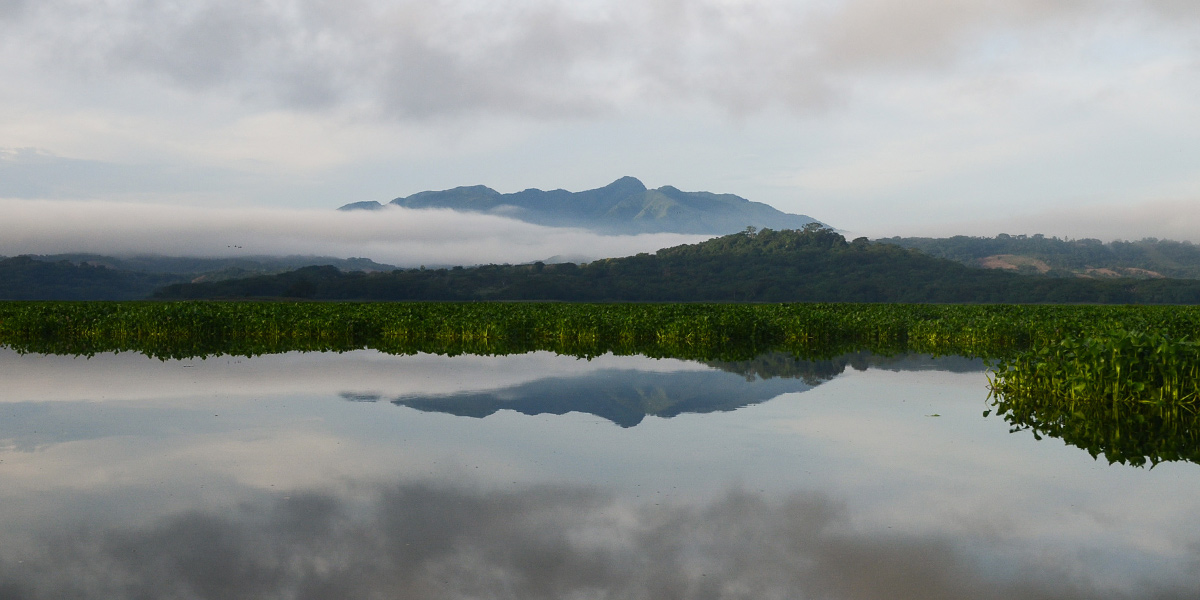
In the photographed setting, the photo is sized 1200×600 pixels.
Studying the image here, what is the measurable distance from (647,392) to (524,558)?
1346cm

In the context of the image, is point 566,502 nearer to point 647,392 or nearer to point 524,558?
point 524,558

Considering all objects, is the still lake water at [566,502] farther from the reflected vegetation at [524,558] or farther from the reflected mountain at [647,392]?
the reflected mountain at [647,392]

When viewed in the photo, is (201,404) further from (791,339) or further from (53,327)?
(53,327)

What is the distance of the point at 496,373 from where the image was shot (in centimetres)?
2594

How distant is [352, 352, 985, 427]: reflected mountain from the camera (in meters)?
18.5

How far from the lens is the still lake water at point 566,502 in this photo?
775 cm

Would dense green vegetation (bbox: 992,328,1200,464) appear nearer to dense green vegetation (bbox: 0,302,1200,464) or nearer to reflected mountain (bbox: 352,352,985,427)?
dense green vegetation (bbox: 0,302,1200,464)

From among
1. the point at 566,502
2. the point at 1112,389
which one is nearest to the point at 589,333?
the point at 1112,389

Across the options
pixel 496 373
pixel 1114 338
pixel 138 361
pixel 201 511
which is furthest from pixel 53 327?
pixel 1114 338

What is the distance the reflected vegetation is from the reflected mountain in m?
7.15

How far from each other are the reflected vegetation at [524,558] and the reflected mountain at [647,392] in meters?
7.15

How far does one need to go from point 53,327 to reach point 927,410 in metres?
44.3

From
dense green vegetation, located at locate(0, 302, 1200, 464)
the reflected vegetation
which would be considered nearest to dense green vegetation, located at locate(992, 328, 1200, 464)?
dense green vegetation, located at locate(0, 302, 1200, 464)

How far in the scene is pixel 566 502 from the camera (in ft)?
33.7
